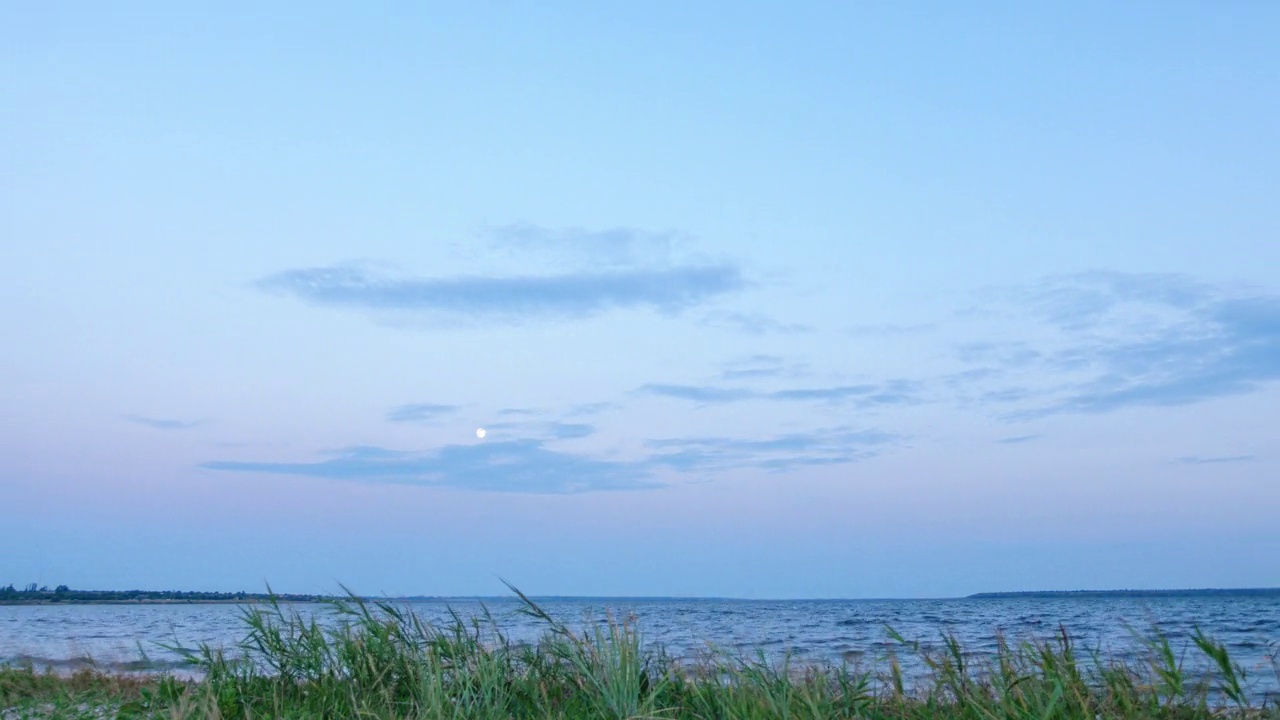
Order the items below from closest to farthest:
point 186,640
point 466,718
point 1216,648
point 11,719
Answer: point 1216,648
point 466,718
point 11,719
point 186,640

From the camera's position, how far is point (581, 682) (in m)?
8.11

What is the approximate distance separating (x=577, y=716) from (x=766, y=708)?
150cm

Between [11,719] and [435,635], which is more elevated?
[435,635]

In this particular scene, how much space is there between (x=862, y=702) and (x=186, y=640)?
84.1ft

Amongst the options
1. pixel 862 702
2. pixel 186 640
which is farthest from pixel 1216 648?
pixel 186 640

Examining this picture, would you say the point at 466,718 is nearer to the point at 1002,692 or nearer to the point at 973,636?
the point at 1002,692

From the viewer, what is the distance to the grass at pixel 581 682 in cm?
710

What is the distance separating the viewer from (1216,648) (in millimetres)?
6746

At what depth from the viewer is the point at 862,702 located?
→ 7.76 meters

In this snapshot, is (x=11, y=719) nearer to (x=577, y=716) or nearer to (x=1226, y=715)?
(x=577, y=716)

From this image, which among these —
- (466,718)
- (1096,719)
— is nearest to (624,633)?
(466,718)

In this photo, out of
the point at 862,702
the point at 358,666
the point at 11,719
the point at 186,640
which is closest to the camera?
the point at 862,702

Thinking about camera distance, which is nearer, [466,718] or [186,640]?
[466,718]

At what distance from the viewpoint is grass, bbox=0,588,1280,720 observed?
710 centimetres
